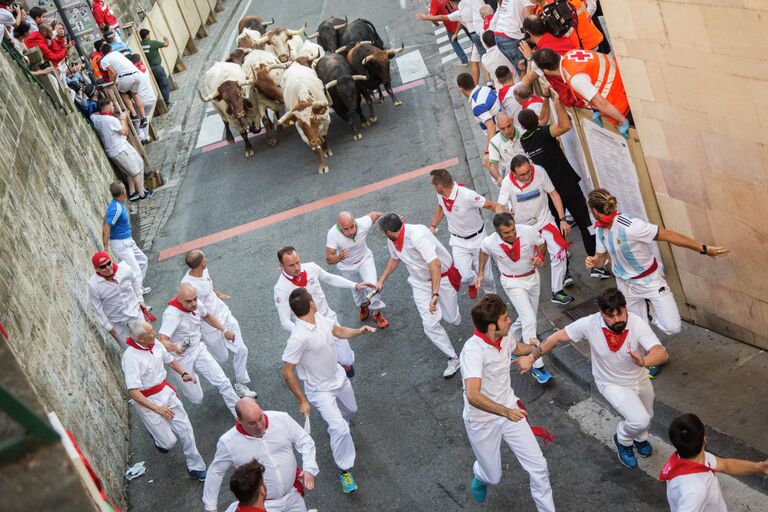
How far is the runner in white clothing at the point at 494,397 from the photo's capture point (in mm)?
7629

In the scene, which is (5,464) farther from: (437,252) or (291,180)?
(291,180)

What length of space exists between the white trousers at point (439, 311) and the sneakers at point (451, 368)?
53mm

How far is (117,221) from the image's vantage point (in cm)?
1377

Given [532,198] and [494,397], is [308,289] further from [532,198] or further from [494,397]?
[494,397]

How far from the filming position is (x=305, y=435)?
26.8 ft

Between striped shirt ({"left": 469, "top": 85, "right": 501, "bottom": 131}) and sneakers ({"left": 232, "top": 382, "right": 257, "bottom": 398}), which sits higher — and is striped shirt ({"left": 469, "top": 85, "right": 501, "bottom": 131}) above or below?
above

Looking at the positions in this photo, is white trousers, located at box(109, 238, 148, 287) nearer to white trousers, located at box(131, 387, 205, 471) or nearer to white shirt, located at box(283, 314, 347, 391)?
white trousers, located at box(131, 387, 205, 471)

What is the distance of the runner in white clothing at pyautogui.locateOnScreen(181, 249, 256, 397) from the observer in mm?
10891

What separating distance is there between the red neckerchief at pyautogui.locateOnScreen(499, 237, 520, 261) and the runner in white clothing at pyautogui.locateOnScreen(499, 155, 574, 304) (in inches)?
40.1

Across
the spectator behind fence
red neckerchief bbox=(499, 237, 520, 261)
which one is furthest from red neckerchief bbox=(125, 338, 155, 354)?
the spectator behind fence

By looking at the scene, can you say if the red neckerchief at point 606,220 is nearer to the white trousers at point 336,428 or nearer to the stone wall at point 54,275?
the white trousers at point 336,428

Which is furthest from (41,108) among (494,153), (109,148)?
(494,153)

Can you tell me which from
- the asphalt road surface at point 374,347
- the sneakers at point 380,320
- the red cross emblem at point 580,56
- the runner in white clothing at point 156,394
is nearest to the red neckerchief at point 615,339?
the asphalt road surface at point 374,347

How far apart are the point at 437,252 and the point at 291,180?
7246mm
